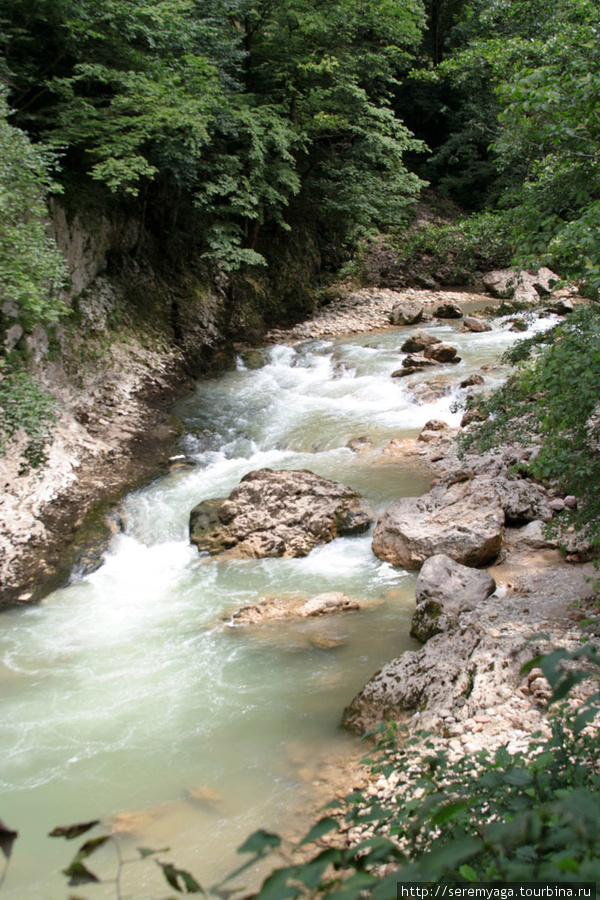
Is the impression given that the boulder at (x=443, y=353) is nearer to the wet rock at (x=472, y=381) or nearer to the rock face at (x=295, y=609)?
the wet rock at (x=472, y=381)

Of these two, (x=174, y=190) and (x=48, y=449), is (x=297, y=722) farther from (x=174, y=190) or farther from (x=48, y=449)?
(x=174, y=190)

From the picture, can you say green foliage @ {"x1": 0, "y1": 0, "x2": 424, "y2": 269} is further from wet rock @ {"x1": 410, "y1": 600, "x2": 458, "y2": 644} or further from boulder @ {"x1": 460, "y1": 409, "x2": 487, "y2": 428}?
wet rock @ {"x1": 410, "y1": 600, "x2": 458, "y2": 644}

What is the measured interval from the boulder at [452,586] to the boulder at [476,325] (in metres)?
11.5

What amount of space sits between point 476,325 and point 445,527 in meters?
10.7

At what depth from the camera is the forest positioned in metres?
1.55

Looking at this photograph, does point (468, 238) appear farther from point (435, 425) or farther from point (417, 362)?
point (417, 362)

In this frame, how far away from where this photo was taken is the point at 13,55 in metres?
10.6

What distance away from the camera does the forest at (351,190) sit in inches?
61.1

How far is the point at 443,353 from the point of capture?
13.7 meters

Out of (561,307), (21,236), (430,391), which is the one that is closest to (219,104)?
(21,236)

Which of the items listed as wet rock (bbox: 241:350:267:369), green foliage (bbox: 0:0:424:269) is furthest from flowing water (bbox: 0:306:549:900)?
green foliage (bbox: 0:0:424:269)

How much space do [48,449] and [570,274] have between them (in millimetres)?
7410

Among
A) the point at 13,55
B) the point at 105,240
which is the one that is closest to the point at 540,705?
the point at 105,240

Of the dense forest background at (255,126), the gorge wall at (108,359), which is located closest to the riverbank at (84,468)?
the gorge wall at (108,359)
